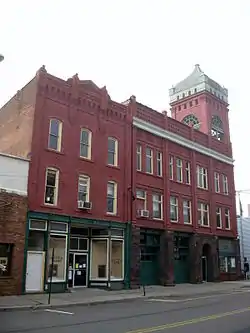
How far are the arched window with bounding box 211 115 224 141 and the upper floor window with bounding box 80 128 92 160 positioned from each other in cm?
1726

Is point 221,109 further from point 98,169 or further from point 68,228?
point 68,228

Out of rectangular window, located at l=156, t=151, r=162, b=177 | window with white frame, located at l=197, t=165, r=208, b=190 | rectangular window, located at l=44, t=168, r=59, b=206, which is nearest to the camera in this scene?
rectangular window, located at l=44, t=168, r=59, b=206

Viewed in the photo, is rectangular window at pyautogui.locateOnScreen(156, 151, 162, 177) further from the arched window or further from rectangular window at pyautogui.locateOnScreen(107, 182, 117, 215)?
the arched window

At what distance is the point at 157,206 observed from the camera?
99.5ft

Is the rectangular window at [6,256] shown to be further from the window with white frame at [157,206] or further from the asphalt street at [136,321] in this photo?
the window with white frame at [157,206]

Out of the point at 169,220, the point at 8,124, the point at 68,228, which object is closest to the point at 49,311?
the point at 68,228

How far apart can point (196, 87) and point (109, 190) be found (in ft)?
60.8

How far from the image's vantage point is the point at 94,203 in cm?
2548

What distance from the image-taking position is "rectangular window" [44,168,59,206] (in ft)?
76.1

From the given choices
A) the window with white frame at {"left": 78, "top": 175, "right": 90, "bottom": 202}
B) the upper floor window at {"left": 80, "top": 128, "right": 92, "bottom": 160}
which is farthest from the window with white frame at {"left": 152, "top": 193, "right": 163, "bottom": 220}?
the upper floor window at {"left": 80, "top": 128, "right": 92, "bottom": 160}

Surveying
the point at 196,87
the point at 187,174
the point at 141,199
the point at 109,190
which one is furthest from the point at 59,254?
the point at 196,87

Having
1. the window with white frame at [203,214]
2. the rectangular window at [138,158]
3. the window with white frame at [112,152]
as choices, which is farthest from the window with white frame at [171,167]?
the window with white frame at [112,152]

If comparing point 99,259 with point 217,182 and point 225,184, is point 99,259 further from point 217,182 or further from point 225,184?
point 225,184

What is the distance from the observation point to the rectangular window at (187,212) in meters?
33.0
